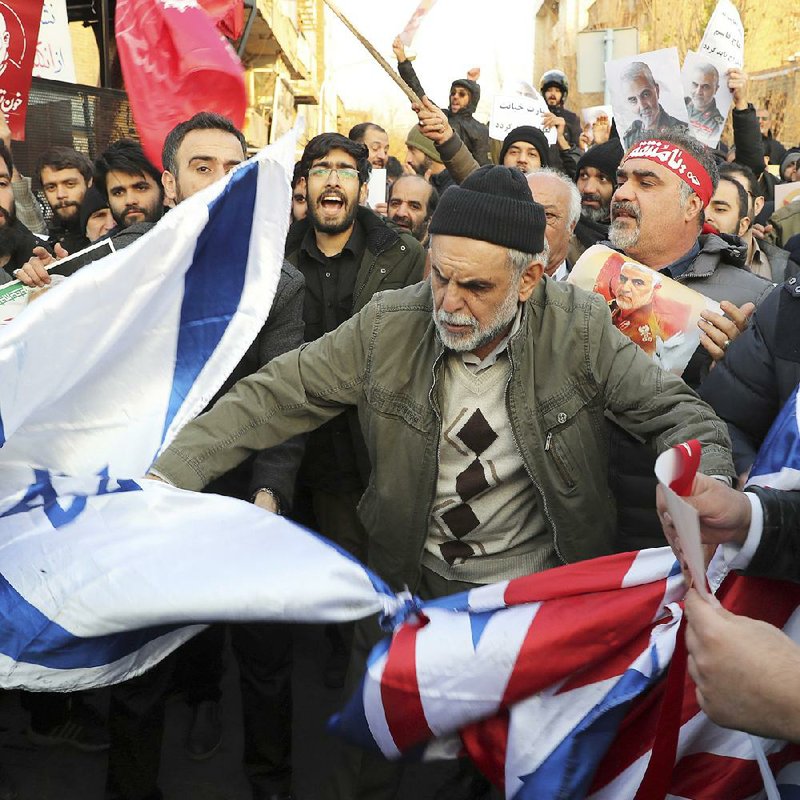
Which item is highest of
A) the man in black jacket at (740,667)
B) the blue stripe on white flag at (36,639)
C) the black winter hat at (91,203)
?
the black winter hat at (91,203)

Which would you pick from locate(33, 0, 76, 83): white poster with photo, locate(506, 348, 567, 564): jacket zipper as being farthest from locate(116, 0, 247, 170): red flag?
locate(506, 348, 567, 564): jacket zipper

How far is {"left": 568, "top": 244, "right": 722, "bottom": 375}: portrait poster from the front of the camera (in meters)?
3.07

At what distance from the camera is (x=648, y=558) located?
2006mm

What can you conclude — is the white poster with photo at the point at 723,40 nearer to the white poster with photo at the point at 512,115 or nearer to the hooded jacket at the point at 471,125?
the white poster with photo at the point at 512,115

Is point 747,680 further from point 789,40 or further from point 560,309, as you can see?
point 789,40

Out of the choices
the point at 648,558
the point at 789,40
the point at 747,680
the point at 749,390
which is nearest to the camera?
the point at 747,680

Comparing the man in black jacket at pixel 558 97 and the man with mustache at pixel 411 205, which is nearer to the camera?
the man with mustache at pixel 411 205

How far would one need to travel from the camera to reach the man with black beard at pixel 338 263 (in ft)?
14.3

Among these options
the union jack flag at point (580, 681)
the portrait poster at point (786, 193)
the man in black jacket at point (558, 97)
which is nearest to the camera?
the union jack flag at point (580, 681)

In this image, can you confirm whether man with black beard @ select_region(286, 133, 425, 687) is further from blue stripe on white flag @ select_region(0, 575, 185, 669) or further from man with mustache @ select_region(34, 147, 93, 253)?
blue stripe on white flag @ select_region(0, 575, 185, 669)

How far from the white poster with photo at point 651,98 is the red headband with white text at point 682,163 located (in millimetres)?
1628

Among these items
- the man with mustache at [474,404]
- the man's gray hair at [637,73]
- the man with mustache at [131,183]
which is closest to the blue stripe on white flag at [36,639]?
the man with mustache at [474,404]

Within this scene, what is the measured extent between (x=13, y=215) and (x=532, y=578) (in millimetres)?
3346

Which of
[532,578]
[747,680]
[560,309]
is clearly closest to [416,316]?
[560,309]
